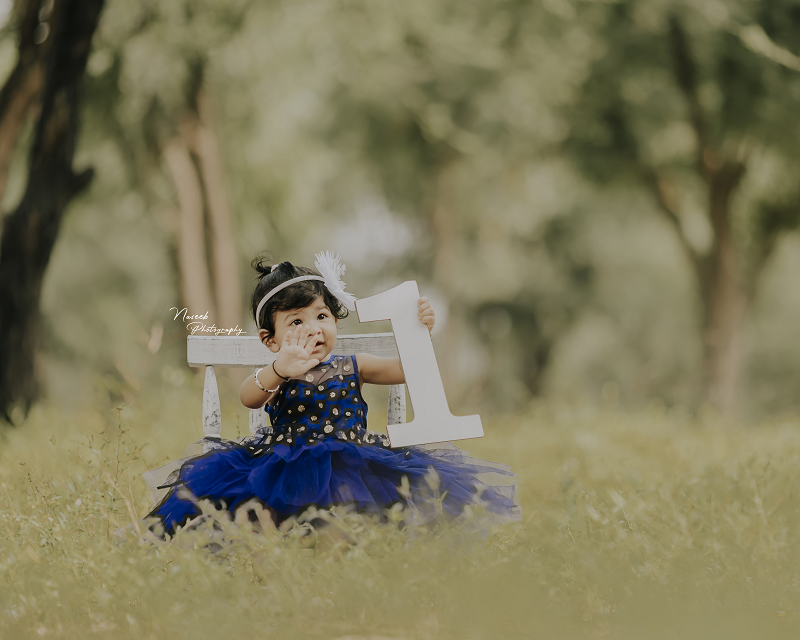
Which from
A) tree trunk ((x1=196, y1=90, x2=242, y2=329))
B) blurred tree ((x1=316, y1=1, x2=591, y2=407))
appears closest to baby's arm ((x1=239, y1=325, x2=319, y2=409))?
blurred tree ((x1=316, y1=1, x2=591, y2=407))

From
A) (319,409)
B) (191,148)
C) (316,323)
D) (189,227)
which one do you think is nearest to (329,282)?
(316,323)

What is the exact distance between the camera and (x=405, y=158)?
12.0 metres

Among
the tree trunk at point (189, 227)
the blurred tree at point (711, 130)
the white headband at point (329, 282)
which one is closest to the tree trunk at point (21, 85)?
the tree trunk at point (189, 227)

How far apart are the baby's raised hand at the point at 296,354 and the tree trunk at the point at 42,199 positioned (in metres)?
4.26

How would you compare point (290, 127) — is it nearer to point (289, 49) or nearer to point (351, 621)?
point (289, 49)

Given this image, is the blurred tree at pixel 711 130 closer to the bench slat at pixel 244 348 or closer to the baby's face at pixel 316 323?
the bench slat at pixel 244 348

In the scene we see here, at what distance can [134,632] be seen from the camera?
94.5 inches

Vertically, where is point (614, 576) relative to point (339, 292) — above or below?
below

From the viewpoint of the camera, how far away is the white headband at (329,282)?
326cm

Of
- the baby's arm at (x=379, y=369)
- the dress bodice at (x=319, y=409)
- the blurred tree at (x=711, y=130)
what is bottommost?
the dress bodice at (x=319, y=409)

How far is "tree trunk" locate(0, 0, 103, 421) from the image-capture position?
6258mm

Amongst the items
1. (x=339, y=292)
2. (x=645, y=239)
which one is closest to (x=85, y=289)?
(x=645, y=239)

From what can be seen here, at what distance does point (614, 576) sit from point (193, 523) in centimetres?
152

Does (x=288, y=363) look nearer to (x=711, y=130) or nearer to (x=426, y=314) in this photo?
(x=426, y=314)
